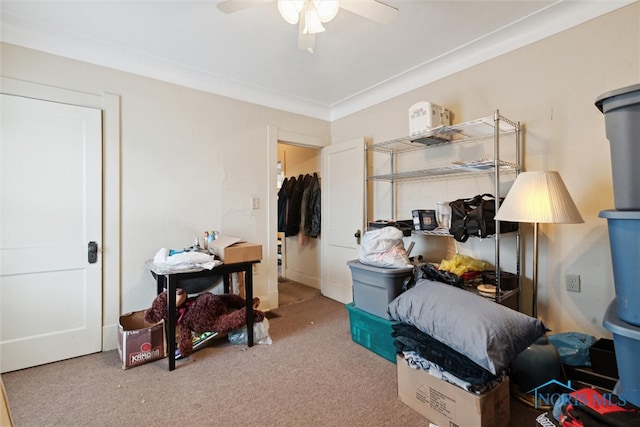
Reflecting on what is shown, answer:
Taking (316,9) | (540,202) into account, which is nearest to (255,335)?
(540,202)

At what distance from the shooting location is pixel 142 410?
1.64 m

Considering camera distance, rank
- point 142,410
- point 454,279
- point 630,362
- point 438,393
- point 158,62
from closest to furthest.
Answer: point 630,362 → point 438,393 → point 142,410 → point 454,279 → point 158,62

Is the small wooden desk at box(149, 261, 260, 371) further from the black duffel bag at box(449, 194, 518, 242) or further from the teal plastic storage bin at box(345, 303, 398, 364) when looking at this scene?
the black duffel bag at box(449, 194, 518, 242)

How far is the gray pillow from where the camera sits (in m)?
1.31

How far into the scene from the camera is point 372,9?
1.60m

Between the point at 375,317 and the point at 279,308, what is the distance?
1.43 metres

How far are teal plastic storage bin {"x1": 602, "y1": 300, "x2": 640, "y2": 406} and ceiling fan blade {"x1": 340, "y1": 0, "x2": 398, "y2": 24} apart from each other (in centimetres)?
178

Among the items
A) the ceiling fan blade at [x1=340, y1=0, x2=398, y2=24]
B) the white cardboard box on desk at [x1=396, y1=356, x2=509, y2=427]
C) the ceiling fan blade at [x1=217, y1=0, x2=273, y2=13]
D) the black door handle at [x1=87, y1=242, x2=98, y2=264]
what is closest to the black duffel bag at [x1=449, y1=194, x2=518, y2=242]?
the white cardboard box on desk at [x1=396, y1=356, x2=509, y2=427]

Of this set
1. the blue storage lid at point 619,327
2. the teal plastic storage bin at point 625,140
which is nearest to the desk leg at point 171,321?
the blue storage lid at point 619,327

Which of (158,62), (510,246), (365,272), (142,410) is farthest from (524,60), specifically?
(142,410)

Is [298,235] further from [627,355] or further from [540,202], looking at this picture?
[627,355]

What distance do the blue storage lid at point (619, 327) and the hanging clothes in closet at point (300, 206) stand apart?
308 centimetres

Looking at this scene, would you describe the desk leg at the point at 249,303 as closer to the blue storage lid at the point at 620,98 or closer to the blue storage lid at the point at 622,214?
the blue storage lid at the point at 622,214

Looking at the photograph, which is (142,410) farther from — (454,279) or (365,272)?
(454,279)
